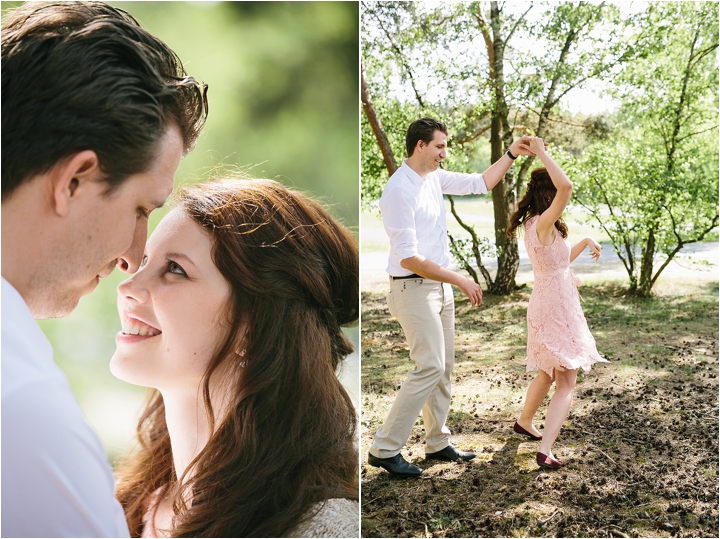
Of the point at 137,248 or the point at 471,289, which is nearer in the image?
the point at 137,248

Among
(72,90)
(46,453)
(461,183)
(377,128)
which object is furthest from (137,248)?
(377,128)

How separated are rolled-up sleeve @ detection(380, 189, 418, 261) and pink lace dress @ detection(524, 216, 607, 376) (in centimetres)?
46

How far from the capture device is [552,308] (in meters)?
2.81

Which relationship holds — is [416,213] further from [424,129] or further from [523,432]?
[523,432]

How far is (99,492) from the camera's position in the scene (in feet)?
4.13

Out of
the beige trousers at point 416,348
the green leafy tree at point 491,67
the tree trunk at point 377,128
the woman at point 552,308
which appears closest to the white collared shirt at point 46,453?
the beige trousers at point 416,348

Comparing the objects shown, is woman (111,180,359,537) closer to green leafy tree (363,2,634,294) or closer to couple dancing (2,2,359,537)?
couple dancing (2,2,359,537)

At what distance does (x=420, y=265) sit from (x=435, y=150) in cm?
46

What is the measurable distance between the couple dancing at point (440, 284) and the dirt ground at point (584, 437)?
0.15 metres

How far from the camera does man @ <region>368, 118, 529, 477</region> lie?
267 cm

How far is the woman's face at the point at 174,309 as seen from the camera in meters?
1.88

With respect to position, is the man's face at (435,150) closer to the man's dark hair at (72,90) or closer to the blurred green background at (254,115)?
the blurred green background at (254,115)

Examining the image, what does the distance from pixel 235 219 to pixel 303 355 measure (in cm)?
40

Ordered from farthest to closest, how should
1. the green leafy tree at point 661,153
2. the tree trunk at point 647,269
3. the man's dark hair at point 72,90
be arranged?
the tree trunk at point 647,269 < the green leafy tree at point 661,153 < the man's dark hair at point 72,90
